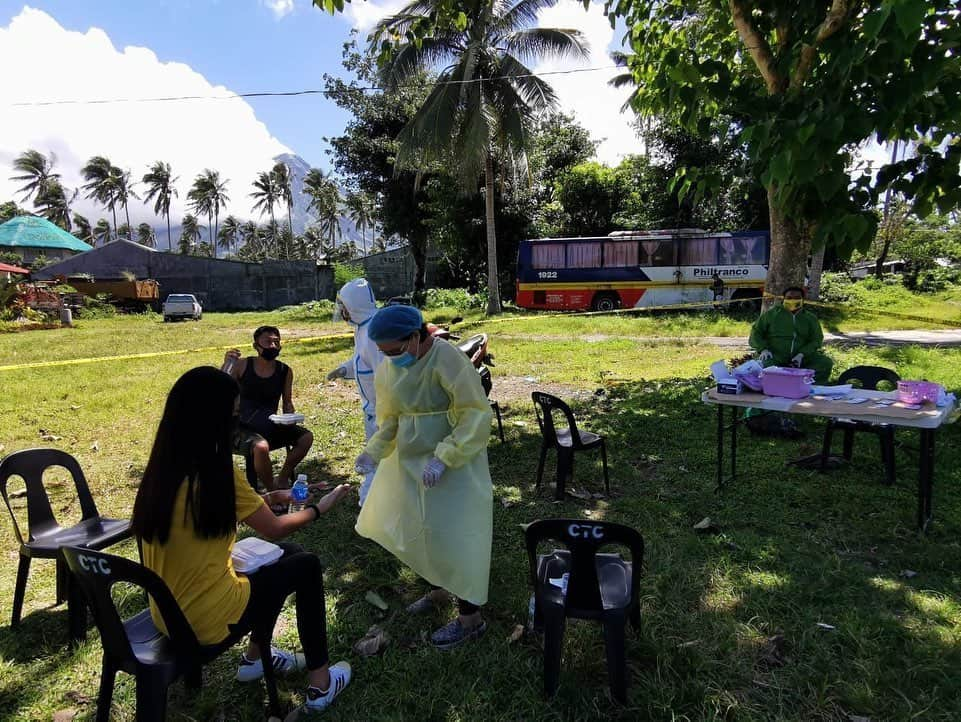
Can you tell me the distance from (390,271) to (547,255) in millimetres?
14217

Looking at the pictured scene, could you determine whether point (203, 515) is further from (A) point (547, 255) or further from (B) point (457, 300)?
(B) point (457, 300)

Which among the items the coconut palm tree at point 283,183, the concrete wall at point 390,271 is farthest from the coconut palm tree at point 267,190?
the concrete wall at point 390,271

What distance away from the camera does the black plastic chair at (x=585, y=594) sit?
7.42 ft

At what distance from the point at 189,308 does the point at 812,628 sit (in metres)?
26.2

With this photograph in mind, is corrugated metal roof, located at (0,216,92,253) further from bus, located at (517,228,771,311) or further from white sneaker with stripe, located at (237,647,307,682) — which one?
white sneaker with stripe, located at (237,647,307,682)

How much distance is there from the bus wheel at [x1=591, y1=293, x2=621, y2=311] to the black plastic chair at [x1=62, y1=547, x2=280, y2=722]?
1986 cm

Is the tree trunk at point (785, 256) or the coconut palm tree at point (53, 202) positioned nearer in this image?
the tree trunk at point (785, 256)

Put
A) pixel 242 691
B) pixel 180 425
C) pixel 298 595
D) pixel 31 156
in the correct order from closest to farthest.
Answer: pixel 180 425 < pixel 298 595 < pixel 242 691 < pixel 31 156

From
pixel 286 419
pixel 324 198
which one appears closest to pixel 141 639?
pixel 286 419

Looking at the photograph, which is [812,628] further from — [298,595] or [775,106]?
[775,106]

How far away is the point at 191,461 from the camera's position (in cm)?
200

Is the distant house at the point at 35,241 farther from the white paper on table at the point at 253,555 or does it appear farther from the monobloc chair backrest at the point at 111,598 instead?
the monobloc chair backrest at the point at 111,598

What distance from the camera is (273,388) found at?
4871 mm

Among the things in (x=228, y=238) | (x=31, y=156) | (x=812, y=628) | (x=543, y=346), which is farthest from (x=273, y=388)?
(x=228, y=238)
